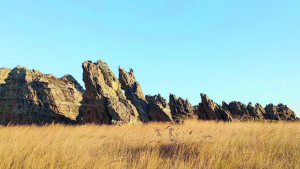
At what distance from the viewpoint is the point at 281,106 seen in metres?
45.7

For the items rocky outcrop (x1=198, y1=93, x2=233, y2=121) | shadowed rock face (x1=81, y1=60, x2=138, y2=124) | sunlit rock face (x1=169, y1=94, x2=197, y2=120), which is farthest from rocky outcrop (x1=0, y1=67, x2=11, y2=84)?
sunlit rock face (x1=169, y1=94, x2=197, y2=120)

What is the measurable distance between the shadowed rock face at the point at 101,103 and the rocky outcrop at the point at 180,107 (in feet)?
68.3

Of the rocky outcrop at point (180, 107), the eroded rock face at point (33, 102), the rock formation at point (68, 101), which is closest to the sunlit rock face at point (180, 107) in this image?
the rocky outcrop at point (180, 107)

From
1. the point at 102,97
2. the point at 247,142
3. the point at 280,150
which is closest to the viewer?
the point at 280,150

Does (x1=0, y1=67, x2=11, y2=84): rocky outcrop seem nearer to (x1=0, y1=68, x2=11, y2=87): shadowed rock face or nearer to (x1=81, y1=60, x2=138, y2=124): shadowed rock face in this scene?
(x1=0, y1=68, x2=11, y2=87): shadowed rock face

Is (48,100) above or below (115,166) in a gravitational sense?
above

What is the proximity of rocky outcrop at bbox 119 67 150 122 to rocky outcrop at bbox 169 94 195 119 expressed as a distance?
504 inches

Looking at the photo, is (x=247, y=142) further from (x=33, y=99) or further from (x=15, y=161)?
(x=33, y=99)

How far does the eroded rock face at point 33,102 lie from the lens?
62.8ft

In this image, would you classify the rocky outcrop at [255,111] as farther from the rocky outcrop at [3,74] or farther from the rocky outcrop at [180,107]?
the rocky outcrop at [3,74]

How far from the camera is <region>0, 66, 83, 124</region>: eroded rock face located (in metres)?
19.2

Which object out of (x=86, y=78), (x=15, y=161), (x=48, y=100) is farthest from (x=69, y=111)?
(x=15, y=161)

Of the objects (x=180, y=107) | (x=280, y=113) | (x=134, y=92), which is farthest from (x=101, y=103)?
(x=280, y=113)

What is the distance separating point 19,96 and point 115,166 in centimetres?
1791
